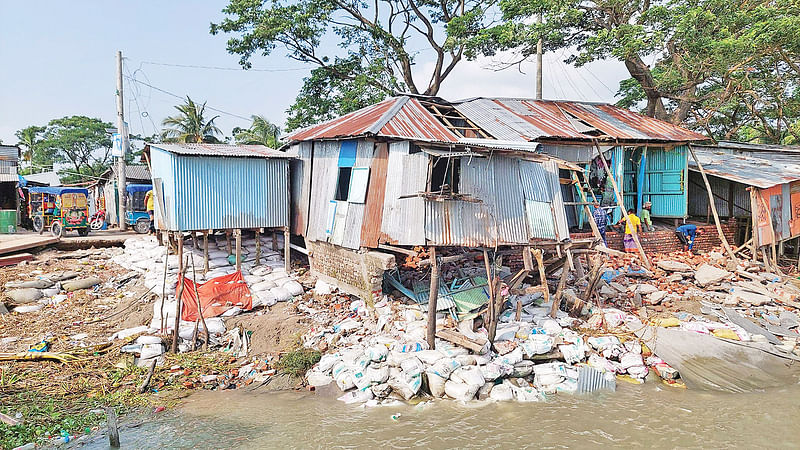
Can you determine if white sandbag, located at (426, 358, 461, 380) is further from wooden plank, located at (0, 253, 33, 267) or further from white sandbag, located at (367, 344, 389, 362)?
wooden plank, located at (0, 253, 33, 267)

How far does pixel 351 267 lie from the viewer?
38.0ft

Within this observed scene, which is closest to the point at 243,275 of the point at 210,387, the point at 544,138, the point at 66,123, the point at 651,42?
the point at 210,387

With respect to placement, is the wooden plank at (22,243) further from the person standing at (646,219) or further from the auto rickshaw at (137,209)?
the person standing at (646,219)

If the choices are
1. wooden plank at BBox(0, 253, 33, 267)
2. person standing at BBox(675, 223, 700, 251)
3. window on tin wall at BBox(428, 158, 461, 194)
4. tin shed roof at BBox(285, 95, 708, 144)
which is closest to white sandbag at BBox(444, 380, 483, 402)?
window on tin wall at BBox(428, 158, 461, 194)

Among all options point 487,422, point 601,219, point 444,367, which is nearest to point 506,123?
point 601,219

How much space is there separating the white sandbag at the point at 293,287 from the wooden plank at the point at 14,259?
8.18m

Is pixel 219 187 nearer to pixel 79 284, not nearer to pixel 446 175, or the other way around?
pixel 79 284

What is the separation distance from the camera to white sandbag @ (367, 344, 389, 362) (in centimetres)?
892

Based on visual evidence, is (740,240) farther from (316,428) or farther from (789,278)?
(316,428)

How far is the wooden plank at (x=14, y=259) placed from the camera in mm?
14414

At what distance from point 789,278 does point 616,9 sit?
31.7ft

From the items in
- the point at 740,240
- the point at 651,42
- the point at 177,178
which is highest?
the point at 651,42

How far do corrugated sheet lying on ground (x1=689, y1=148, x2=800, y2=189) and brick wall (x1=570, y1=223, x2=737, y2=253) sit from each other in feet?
5.11

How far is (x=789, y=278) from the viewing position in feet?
43.2
